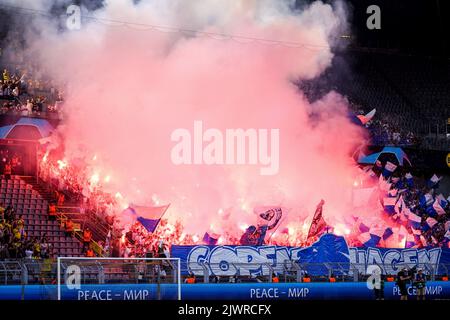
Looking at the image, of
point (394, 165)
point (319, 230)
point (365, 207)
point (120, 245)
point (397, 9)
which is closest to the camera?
point (120, 245)

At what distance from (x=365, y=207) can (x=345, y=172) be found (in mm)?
2148

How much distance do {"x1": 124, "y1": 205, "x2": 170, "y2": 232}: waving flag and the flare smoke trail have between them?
1.20 meters

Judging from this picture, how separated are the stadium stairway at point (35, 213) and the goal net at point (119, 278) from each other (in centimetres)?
531

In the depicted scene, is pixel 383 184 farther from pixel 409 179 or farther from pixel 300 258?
pixel 300 258

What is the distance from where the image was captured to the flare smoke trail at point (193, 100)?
32.5m

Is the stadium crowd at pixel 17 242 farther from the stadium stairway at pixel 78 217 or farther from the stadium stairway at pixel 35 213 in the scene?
the stadium stairway at pixel 78 217

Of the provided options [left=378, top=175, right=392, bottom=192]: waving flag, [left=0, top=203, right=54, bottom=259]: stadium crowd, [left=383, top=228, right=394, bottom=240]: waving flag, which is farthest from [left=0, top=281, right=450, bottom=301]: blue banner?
[left=378, top=175, right=392, bottom=192]: waving flag

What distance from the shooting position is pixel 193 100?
110 feet

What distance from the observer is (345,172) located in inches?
1437

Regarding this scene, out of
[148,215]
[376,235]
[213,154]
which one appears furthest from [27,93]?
[376,235]

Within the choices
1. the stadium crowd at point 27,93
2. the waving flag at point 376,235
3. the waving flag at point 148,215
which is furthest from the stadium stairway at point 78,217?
the waving flag at point 376,235
